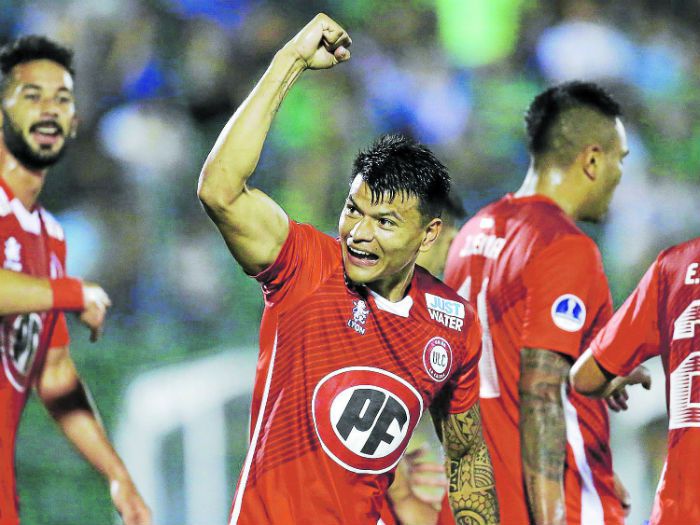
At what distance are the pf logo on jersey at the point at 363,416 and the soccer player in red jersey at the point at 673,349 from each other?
0.66 metres

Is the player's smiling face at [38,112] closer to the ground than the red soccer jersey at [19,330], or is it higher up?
higher up

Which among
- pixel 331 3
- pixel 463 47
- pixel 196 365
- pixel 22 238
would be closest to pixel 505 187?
pixel 463 47

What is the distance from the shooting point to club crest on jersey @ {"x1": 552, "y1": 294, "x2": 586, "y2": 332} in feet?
11.9

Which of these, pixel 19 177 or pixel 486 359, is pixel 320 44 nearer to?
pixel 486 359

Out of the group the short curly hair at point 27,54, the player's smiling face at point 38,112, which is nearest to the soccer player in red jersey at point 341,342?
the player's smiling face at point 38,112

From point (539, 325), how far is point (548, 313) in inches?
2.1

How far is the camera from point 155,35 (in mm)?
7160

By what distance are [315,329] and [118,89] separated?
15.0 ft

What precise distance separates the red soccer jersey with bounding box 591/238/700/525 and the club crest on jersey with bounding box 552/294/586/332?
1.76 feet

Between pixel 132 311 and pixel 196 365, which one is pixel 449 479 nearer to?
pixel 196 365

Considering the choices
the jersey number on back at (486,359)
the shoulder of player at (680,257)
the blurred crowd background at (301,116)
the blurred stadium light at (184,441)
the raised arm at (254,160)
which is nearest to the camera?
the raised arm at (254,160)

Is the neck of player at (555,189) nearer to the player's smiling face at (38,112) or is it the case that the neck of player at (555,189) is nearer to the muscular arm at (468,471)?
the muscular arm at (468,471)

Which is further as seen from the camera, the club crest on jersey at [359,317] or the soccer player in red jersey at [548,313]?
the soccer player in red jersey at [548,313]

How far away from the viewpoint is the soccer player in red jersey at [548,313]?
3590 millimetres
